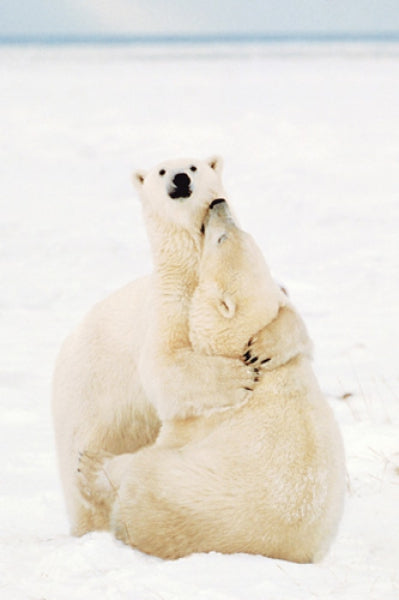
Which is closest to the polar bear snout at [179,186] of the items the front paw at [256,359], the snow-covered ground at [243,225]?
the front paw at [256,359]

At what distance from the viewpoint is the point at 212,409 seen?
236cm

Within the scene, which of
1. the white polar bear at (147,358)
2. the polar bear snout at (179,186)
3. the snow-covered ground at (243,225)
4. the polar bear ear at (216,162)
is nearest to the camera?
the snow-covered ground at (243,225)

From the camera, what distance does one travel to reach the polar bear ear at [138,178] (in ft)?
8.98

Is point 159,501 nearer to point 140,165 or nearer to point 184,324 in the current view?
point 184,324

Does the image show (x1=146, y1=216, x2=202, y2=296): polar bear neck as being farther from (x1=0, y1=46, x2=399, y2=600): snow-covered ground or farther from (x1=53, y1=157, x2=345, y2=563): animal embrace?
(x1=0, y1=46, x2=399, y2=600): snow-covered ground

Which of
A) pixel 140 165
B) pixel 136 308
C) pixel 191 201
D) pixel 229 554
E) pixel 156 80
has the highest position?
pixel 156 80

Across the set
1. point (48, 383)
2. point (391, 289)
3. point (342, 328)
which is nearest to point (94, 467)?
point (48, 383)

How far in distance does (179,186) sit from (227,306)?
Result: 38 centimetres

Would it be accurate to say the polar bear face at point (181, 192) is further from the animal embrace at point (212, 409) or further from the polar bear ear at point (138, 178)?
the polar bear ear at point (138, 178)

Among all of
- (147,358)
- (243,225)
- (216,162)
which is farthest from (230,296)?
(243,225)

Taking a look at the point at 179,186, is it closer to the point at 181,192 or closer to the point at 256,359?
the point at 181,192

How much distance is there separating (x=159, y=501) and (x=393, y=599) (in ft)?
1.98

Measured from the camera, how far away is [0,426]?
4125 mm

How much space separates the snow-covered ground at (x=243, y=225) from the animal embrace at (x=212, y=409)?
96 mm
